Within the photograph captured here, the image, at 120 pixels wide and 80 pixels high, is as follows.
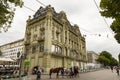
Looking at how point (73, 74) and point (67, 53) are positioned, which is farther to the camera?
point (67, 53)

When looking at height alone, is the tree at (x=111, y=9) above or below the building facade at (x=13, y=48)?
below

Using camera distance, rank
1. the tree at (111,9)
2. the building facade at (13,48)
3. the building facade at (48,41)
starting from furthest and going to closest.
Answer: the building facade at (13,48), the building facade at (48,41), the tree at (111,9)

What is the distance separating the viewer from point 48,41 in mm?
38281

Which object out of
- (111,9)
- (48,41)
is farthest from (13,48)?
(111,9)

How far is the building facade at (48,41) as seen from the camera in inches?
1512

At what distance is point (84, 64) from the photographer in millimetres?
63688

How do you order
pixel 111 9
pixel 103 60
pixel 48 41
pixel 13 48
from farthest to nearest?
pixel 103 60 → pixel 13 48 → pixel 48 41 → pixel 111 9

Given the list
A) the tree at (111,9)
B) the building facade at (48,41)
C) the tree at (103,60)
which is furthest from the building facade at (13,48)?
the tree at (111,9)

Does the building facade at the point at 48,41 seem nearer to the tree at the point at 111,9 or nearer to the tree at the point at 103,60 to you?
the tree at the point at 111,9

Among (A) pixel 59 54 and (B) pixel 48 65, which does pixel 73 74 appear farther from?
(A) pixel 59 54

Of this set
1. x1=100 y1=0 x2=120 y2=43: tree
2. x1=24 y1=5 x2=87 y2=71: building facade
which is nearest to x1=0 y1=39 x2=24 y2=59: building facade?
x1=24 y1=5 x2=87 y2=71: building facade

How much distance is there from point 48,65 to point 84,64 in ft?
99.1

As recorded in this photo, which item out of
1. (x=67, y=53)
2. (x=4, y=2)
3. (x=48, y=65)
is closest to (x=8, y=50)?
(x=67, y=53)

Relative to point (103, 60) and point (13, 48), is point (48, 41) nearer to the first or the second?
point (13, 48)
